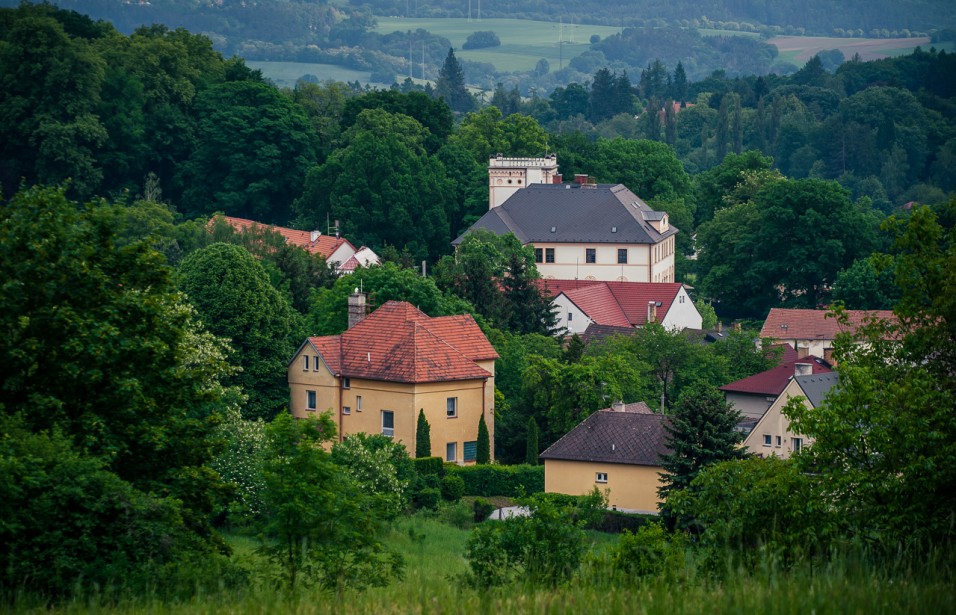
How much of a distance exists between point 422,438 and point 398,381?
2022mm

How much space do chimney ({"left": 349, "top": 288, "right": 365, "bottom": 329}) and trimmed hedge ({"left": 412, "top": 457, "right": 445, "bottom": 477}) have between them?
29.5 ft

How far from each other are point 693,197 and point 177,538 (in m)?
99.2

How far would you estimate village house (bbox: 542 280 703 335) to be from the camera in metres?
82.2

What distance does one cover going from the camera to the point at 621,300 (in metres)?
86.4

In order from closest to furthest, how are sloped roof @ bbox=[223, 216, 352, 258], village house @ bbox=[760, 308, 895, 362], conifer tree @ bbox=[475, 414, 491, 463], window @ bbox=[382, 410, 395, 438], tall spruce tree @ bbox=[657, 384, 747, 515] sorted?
tall spruce tree @ bbox=[657, 384, 747, 515]
window @ bbox=[382, 410, 395, 438]
conifer tree @ bbox=[475, 414, 491, 463]
village house @ bbox=[760, 308, 895, 362]
sloped roof @ bbox=[223, 216, 352, 258]

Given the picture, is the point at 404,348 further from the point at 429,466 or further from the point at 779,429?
the point at 779,429

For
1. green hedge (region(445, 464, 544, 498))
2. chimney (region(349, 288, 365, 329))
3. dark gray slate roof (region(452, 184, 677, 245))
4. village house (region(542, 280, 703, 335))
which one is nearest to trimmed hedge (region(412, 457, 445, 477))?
green hedge (region(445, 464, 544, 498))

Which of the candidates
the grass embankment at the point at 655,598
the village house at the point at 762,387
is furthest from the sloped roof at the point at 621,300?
the grass embankment at the point at 655,598

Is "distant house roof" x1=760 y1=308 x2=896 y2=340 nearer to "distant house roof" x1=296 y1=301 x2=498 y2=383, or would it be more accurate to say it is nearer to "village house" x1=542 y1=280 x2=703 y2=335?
"village house" x1=542 y1=280 x2=703 y2=335

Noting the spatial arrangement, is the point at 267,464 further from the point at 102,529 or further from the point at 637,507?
the point at 637,507

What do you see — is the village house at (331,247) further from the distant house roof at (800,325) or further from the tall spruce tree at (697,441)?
the tall spruce tree at (697,441)

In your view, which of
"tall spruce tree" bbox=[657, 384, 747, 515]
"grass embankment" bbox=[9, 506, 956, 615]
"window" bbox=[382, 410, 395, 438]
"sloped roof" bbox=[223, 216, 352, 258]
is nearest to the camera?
"grass embankment" bbox=[9, 506, 956, 615]

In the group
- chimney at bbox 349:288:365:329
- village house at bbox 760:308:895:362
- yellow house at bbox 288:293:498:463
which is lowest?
yellow house at bbox 288:293:498:463

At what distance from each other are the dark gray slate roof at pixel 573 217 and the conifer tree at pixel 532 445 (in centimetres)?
4107
